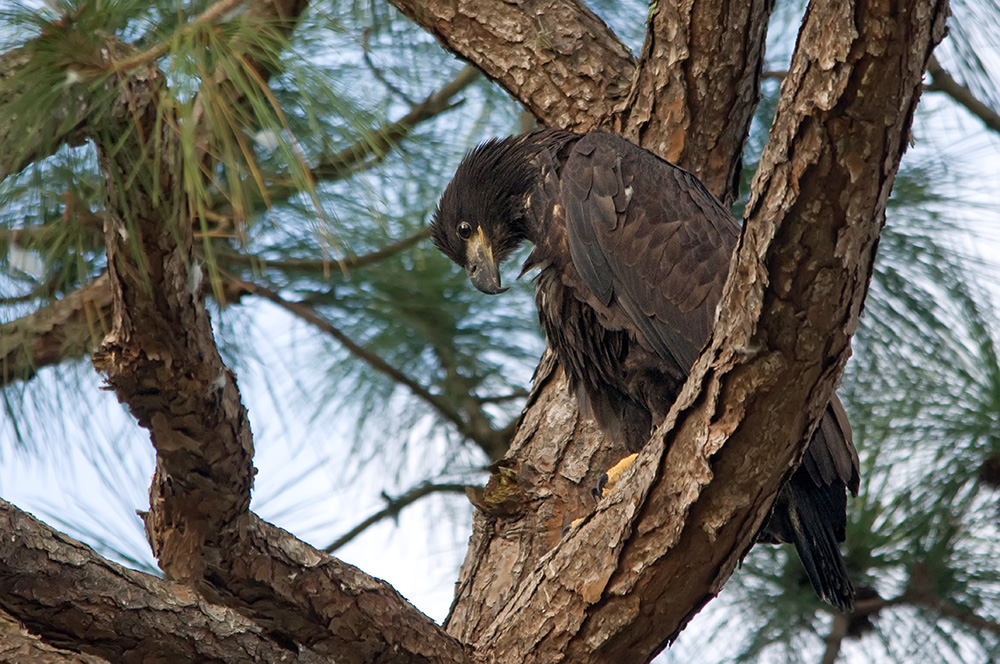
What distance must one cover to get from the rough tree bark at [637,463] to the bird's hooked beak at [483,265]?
3.89ft

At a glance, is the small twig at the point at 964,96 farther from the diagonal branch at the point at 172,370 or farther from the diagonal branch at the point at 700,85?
the diagonal branch at the point at 172,370

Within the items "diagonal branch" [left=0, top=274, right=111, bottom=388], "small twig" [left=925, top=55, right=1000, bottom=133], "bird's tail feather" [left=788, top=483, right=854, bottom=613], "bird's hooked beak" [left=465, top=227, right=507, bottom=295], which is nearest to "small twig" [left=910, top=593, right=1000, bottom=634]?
"bird's tail feather" [left=788, top=483, right=854, bottom=613]

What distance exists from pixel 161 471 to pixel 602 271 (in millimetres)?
1407

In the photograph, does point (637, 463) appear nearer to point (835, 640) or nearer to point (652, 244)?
point (652, 244)

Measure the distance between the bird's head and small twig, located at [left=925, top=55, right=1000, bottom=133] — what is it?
5.18 ft

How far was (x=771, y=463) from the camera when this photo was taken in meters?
2.07

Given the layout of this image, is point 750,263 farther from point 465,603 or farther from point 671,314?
point 465,603

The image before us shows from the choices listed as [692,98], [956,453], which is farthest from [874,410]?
[692,98]

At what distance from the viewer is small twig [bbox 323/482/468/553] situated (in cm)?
406

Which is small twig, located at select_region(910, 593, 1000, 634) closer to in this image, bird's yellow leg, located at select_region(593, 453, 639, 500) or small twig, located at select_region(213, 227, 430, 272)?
bird's yellow leg, located at select_region(593, 453, 639, 500)

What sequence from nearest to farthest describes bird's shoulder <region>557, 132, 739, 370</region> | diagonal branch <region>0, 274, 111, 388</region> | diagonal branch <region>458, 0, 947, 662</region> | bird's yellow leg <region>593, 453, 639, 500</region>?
1. diagonal branch <region>458, 0, 947, 662</region>
2. bird's shoulder <region>557, 132, 739, 370</region>
3. diagonal branch <region>0, 274, 111, 388</region>
4. bird's yellow leg <region>593, 453, 639, 500</region>

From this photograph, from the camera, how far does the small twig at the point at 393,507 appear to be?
406 centimetres

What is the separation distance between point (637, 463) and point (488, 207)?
4.39ft

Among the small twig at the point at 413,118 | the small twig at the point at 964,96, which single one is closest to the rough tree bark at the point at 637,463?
the small twig at the point at 413,118
